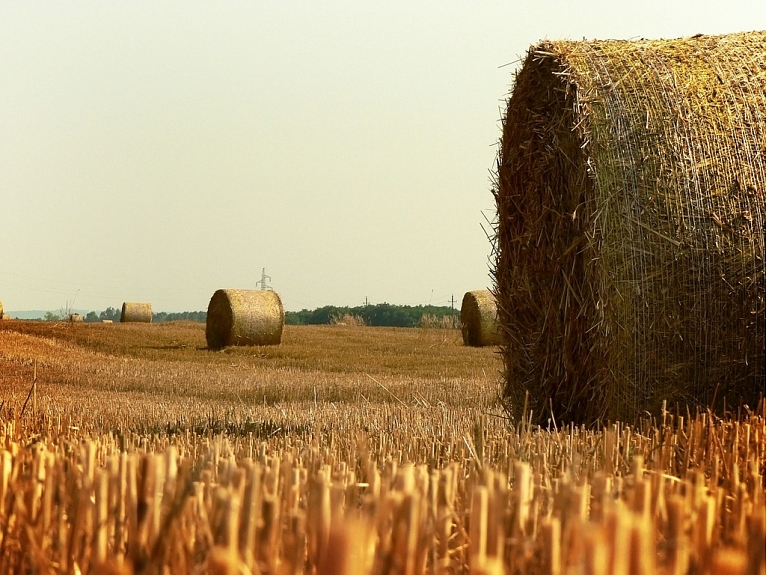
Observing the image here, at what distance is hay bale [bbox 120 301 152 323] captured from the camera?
27.1 meters

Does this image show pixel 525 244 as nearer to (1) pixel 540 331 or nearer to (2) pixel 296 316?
(1) pixel 540 331

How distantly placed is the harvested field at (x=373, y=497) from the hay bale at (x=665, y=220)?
1.40 feet

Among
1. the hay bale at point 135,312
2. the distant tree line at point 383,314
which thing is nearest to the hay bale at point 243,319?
the hay bale at point 135,312

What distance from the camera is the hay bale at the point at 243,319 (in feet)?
52.9

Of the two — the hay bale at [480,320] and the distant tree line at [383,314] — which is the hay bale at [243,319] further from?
the distant tree line at [383,314]

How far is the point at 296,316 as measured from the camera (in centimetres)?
4269

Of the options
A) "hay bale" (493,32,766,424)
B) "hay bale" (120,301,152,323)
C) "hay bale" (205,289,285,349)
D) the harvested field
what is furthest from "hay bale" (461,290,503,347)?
"hay bale" (120,301,152,323)

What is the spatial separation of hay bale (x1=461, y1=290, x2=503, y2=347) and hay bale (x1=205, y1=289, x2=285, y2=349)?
3574mm

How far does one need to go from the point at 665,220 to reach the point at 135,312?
23905mm

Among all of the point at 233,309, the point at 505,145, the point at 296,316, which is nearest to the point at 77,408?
the point at 505,145

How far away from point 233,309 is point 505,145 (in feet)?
34.1

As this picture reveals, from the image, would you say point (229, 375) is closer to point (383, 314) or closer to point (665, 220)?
point (665, 220)

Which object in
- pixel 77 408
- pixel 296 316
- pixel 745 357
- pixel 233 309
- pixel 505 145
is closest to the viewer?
pixel 745 357

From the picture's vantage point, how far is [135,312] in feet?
89.1
